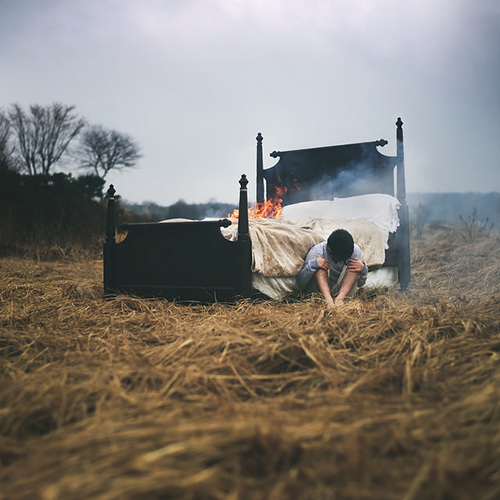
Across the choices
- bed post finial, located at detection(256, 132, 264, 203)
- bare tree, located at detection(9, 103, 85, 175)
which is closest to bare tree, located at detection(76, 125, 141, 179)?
bare tree, located at detection(9, 103, 85, 175)

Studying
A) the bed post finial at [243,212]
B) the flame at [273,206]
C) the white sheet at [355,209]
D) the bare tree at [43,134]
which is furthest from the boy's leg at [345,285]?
the bare tree at [43,134]

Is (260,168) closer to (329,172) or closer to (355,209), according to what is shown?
(329,172)

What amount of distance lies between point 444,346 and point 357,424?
0.98 m

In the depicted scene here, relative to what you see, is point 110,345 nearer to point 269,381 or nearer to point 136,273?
point 269,381

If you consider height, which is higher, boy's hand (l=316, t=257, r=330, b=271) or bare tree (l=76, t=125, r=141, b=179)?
bare tree (l=76, t=125, r=141, b=179)

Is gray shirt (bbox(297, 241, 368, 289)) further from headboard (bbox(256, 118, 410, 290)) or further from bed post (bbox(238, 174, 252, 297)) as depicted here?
headboard (bbox(256, 118, 410, 290))

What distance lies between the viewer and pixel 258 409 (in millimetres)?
1162

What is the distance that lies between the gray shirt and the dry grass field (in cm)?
82

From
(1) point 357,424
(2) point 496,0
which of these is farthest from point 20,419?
(2) point 496,0

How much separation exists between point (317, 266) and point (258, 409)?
211 cm

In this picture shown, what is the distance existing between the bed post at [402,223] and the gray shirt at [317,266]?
4.31 ft

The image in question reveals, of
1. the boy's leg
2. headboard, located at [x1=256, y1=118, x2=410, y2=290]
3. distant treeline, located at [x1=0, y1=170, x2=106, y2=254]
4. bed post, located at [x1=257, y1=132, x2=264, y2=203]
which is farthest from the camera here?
distant treeline, located at [x1=0, y1=170, x2=106, y2=254]

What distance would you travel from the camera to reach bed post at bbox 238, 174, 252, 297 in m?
3.05

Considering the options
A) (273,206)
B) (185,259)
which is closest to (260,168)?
(273,206)
